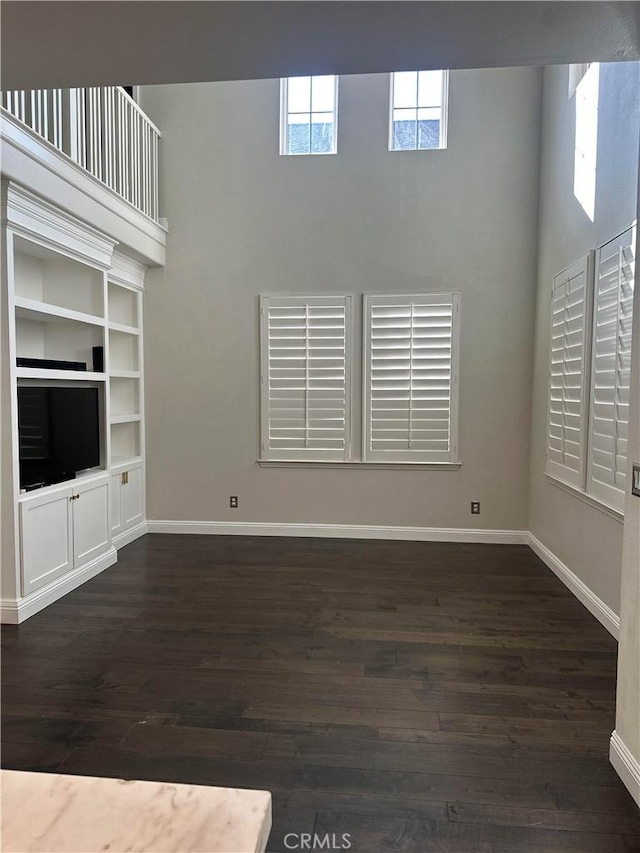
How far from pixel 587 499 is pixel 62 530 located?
3.60 m

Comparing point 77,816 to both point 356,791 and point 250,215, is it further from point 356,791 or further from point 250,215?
point 250,215

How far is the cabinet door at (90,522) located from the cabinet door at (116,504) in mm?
338

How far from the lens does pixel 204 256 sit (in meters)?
4.99

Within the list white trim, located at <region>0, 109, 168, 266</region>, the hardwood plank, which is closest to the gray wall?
the hardwood plank

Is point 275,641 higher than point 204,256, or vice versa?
point 204,256

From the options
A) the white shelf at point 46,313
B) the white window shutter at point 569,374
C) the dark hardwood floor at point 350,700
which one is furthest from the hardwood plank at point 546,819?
the white shelf at point 46,313

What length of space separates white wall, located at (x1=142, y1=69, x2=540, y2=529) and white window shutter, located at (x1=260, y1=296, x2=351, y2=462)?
15cm

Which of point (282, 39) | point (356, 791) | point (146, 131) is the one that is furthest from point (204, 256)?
point (356, 791)

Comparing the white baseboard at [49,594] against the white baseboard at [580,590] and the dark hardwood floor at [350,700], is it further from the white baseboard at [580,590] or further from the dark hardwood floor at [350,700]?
the white baseboard at [580,590]

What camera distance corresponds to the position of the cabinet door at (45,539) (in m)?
3.25

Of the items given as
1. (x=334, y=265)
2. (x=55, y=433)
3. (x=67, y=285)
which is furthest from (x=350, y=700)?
(x=334, y=265)

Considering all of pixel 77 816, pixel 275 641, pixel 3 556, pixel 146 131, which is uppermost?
pixel 146 131

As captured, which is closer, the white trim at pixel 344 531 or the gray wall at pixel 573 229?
the gray wall at pixel 573 229

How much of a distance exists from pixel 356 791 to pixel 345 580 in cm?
206
